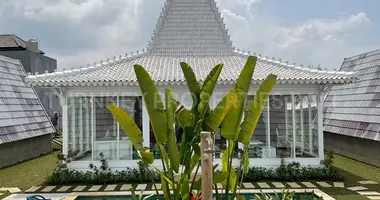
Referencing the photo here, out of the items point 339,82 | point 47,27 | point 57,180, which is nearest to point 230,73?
point 339,82

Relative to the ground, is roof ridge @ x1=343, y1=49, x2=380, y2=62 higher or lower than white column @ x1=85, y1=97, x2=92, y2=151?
higher

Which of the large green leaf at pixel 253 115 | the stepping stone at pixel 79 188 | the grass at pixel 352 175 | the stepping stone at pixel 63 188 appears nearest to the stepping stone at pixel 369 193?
the grass at pixel 352 175

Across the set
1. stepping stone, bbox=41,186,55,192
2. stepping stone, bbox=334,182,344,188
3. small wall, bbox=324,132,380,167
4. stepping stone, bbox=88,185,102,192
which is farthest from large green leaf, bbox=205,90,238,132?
small wall, bbox=324,132,380,167

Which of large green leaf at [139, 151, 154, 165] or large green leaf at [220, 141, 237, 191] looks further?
large green leaf at [220, 141, 237, 191]

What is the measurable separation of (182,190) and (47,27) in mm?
13322

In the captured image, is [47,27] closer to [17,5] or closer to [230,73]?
[17,5]

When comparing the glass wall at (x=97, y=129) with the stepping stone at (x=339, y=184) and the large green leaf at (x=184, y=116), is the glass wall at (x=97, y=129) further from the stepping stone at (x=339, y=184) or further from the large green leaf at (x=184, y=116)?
the large green leaf at (x=184, y=116)

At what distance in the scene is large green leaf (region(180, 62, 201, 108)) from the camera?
207 inches

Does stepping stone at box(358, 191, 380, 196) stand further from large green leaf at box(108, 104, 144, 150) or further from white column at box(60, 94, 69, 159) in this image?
white column at box(60, 94, 69, 159)

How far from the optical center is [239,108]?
5.23 m

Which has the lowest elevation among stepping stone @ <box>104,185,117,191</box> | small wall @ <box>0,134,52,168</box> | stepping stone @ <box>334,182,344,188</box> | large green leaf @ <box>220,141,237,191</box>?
stepping stone @ <box>104,185,117,191</box>

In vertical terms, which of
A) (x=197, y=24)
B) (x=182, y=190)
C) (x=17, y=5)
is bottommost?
(x=182, y=190)

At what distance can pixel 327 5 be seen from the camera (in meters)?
11.9

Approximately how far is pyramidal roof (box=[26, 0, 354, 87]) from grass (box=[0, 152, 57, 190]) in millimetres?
2713
